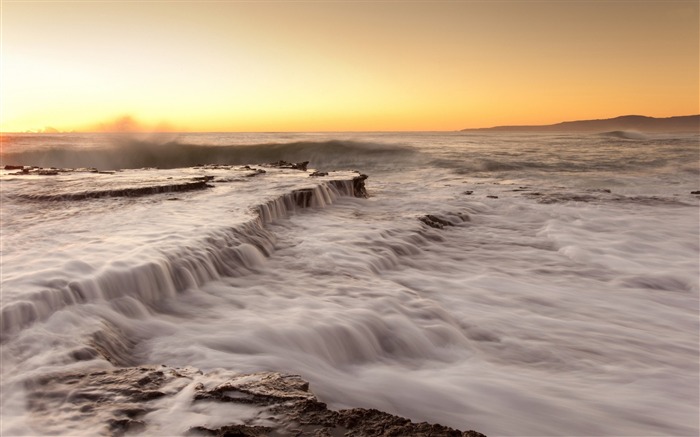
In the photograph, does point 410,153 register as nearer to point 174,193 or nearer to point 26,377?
point 174,193

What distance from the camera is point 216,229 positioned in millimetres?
5547

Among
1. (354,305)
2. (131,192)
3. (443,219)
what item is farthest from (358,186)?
(354,305)

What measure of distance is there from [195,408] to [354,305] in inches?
85.2

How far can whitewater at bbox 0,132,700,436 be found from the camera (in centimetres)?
290

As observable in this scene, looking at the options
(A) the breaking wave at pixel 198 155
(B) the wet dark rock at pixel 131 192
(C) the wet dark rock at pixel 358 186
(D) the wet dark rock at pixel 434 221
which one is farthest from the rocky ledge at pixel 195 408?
(A) the breaking wave at pixel 198 155

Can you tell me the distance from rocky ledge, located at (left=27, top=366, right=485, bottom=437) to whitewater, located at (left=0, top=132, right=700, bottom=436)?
0.09ft

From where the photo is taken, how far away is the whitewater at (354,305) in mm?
2896

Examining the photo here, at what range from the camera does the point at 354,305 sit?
435 cm

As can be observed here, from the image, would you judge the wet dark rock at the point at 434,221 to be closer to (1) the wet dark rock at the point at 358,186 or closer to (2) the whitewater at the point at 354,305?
(2) the whitewater at the point at 354,305

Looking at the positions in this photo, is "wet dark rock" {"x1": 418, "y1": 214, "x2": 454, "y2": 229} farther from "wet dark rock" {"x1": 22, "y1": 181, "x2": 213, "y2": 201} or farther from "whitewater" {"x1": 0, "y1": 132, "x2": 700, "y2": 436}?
"wet dark rock" {"x1": 22, "y1": 181, "x2": 213, "y2": 201}

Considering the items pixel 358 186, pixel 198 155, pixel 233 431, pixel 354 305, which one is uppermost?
pixel 198 155

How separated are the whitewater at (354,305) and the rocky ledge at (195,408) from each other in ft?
0.09

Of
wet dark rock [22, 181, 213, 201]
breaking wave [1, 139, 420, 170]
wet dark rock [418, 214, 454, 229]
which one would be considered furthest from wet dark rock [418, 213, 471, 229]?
breaking wave [1, 139, 420, 170]

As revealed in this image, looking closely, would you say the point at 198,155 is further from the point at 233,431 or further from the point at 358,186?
the point at 233,431
